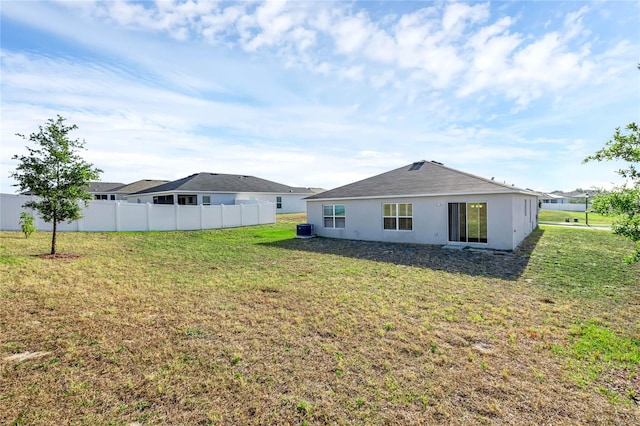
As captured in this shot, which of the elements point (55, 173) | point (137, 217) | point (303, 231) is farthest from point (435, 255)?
point (137, 217)

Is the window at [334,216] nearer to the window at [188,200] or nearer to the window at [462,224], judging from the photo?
the window at [462,224]

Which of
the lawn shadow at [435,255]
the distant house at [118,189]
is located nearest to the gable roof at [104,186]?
the distant house at [118,189]

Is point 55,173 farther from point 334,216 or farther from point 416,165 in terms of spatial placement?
point 416,165

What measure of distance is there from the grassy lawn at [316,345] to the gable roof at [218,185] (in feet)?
61.8

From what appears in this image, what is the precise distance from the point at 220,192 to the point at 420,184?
63.5ft

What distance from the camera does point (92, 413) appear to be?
315cm

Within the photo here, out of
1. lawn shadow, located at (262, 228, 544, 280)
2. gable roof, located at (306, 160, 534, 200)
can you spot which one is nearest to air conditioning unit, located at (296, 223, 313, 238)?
lawn shadow, located at (262, 228, 544, 280)

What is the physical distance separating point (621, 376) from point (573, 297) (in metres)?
3.73

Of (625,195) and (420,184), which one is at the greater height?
(420,184)

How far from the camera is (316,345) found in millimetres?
4684

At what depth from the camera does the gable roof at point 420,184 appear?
44.8 ft

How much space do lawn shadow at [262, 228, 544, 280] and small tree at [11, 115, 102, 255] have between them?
26.4 feet

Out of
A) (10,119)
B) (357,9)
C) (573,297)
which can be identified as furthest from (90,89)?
(573,297)

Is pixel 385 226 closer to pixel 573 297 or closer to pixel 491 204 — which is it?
pixel 491 204
